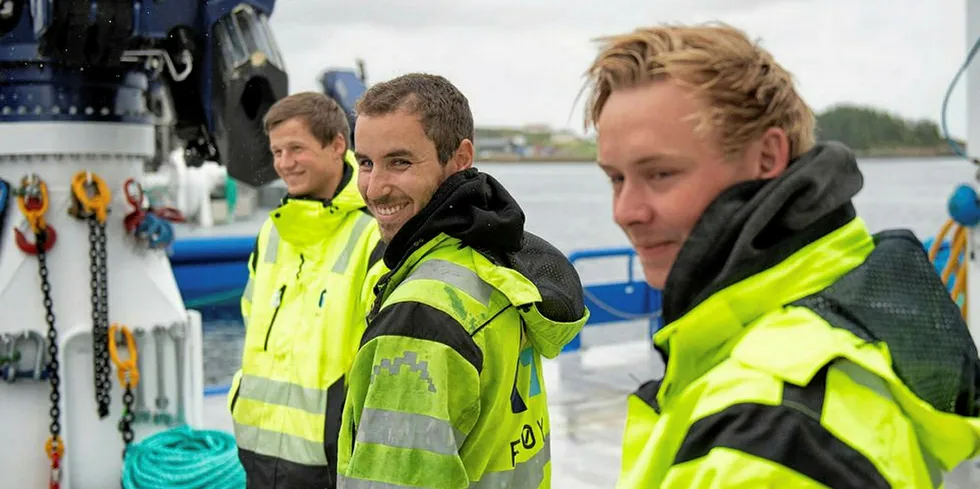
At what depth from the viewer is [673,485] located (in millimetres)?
897

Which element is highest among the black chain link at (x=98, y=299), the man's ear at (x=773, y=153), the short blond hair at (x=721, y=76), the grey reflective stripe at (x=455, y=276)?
the short blond hair at (x=721, y=76)

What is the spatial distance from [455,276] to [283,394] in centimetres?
99

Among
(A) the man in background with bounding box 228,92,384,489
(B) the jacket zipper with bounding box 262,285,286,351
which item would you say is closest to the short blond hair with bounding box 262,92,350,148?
(A) the man in background with bounding box 228,92,384,489

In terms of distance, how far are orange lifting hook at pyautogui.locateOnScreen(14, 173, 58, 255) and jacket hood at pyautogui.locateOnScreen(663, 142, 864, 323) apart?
3.19m

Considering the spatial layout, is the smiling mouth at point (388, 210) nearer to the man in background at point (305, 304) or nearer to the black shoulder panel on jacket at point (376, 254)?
the man in background at point (305, 304)

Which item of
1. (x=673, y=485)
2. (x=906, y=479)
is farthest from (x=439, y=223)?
(x=906, y=479)

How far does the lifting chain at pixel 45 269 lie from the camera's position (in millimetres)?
3561

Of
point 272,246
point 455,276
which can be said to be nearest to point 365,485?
point 455,276

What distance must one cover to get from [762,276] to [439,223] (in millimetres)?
756

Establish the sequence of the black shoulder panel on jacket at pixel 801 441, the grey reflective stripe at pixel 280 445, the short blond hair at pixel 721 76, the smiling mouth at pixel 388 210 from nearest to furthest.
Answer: the black shoulder panel on jacket at pixel 801 441 < the short blond hair at pixel 721 76 < the smiling mouth at pixel 388 210 < the grey reflective stripe at pixel 280 445

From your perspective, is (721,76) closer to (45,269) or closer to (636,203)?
(636,203)

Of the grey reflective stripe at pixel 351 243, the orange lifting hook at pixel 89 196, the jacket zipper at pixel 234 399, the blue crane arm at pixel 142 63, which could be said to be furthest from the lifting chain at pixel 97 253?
the grey reflective stripe at pixel 351 243

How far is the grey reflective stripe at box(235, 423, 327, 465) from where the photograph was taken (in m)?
2.27

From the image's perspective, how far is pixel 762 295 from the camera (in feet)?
3.07
